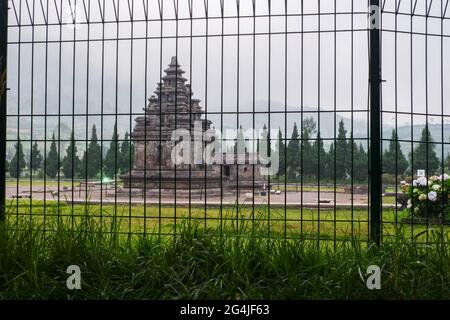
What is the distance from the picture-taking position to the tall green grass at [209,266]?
3191 mm

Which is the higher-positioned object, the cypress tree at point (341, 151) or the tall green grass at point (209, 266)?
the cypress tree at point (341, 151)

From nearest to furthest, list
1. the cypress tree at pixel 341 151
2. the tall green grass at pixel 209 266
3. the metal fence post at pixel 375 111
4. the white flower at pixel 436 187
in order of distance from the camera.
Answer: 1. the tall green grass at pixel 209 266
2. the metal fence post at pixel 375 111
3. the white flower at pixel 436 187
4. the cypress tree at pixel 341 151

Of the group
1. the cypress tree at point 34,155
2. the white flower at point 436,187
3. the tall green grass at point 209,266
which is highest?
the cypress tree at point 34,155

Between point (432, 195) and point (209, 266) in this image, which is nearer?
point (209, 266)

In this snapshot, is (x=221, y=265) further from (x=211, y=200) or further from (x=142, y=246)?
(x=211, y=200)

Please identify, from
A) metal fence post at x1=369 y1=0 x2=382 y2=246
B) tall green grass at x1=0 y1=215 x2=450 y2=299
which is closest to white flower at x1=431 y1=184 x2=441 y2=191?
metal fence post at x1=369 y1=0 x2=382 y2=246

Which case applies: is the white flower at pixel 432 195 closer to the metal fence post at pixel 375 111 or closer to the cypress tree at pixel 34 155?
the metal fence post at pixel 375 111

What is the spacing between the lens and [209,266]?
3.59 m

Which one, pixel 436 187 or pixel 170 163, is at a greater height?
pixel 170 163

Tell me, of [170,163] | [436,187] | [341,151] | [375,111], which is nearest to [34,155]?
[170,163]

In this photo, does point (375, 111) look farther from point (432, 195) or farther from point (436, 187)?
point (436, 187)

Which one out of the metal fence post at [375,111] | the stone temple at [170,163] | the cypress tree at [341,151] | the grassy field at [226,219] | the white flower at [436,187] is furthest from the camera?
the stone temple at [170,163]

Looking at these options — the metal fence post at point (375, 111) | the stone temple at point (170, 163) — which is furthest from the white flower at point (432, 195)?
the stone temple at point (170, 163)

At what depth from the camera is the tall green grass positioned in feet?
10.5
